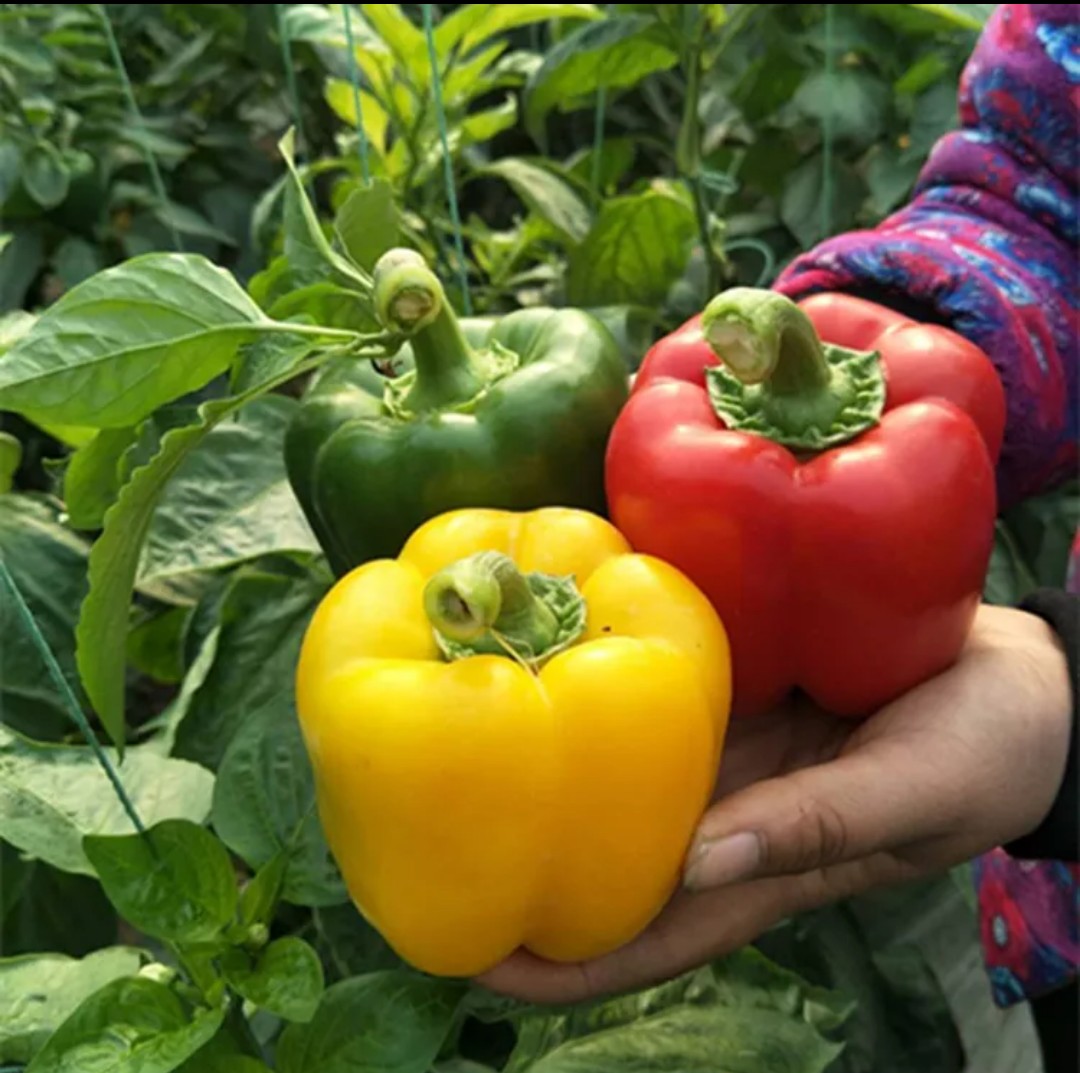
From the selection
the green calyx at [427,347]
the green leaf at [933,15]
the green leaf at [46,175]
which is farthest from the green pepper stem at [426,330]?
the green leaf at [46,175]

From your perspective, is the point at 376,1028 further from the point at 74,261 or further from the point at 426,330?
the point at 74,261

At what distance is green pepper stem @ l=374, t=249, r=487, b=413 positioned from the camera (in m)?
0.67

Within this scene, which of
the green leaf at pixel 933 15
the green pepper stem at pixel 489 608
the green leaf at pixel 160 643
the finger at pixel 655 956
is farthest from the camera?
the green leaf at pixel 933 15

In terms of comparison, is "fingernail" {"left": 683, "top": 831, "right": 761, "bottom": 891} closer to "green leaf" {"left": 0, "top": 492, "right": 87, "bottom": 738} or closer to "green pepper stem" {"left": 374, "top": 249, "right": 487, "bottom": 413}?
"green pepper stem" {"left": 374, "top": 249, "right": 487, "bottom": 413}

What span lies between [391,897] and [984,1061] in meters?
0.65

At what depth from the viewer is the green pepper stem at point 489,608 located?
1.83 feet

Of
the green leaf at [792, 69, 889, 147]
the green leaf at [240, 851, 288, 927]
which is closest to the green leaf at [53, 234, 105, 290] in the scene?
the green leaf at [792, 69, 889, 147]

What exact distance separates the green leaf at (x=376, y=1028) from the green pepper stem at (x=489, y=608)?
6.9 inches

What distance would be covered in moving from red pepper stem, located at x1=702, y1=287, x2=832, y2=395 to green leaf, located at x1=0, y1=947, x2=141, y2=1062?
1.35ft

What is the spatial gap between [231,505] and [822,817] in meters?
0.39

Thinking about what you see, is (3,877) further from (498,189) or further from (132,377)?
(498,189)

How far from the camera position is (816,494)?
65cm

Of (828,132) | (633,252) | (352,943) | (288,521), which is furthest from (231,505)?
(828,132)

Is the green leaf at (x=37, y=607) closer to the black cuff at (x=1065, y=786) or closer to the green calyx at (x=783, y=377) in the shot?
the green calyx at (x=783, y=377)
